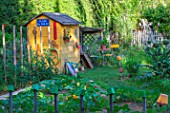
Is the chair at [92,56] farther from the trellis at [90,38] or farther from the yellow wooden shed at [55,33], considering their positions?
the yellow wooden shed at [55,33]

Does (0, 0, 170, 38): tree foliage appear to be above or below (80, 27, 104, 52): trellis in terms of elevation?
above

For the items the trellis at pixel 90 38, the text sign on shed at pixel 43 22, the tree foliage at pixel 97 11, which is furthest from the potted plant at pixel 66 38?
the tree foliage at pixel 97 11

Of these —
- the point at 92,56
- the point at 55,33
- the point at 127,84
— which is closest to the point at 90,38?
the point at 92,56

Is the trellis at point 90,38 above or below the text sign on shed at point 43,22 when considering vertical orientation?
below

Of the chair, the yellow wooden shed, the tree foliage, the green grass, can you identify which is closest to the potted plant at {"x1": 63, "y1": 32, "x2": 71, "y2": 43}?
the yellow wooden shed

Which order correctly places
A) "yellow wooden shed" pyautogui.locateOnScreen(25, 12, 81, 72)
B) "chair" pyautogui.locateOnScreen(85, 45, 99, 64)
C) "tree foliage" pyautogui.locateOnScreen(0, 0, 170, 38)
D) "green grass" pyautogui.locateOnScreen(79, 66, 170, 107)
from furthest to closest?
"tree foliage" pyautogui.locateOnScreen(0, 0, 170, 38) < "chair" pyautogui.locateOnScreen(85, 45, 99, 64) < "yellow wooden shed" pyautogui.locateOnScreen(25, 12, 81, 72) < "green grass" pyautogui.locateOnScreen(79, 66, 170, 107)

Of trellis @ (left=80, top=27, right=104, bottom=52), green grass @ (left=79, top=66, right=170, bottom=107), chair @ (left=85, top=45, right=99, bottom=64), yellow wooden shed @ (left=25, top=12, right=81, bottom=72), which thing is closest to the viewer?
green grass @ (left=79, top=66, right=170, bottom=107)

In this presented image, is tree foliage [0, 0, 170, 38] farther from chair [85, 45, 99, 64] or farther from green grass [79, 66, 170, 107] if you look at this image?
green grass [79, 66, 170, 107]

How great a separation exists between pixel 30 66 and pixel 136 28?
10886 millimetres

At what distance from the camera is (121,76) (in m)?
10.4

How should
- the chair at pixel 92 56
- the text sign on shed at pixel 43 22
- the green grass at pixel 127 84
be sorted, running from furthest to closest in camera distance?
the chair at pixel 92 56, the text sign on shed at pixel 43 22, the green grass at pixel 127 84

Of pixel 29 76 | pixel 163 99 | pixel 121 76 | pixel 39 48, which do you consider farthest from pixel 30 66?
pixel 163 99

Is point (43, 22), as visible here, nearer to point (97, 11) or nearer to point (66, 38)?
point (66, 38)

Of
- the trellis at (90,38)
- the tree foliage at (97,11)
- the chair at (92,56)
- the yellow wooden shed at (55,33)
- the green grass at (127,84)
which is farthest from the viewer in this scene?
the tree foliage at (97,11)
